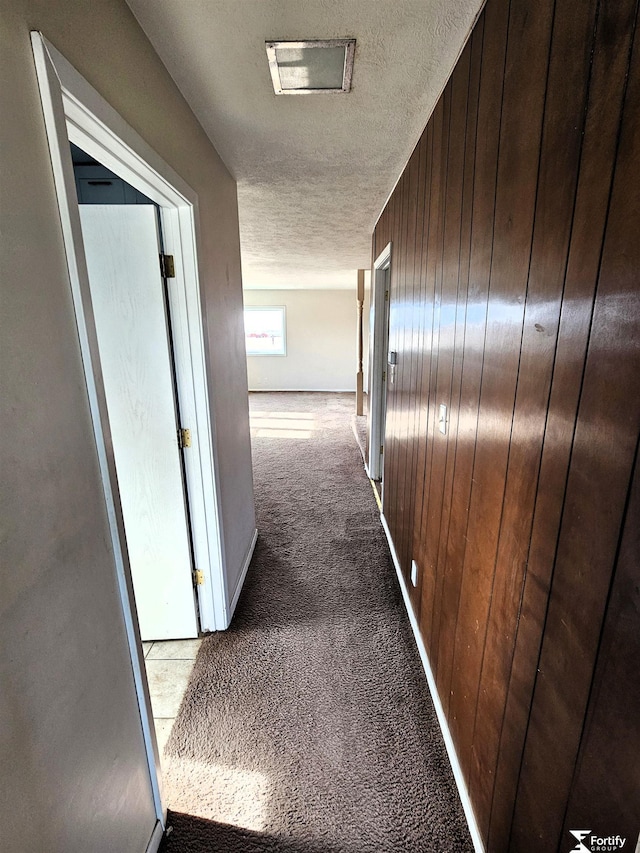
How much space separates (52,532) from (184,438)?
1.04 metres

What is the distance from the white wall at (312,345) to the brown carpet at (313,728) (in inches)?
255

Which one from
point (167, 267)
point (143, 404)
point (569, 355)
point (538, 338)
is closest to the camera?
point (569, 355)

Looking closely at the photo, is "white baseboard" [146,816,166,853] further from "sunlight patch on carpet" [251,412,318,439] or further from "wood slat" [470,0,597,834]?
"sunlight patch on carpet" [251,412,318,439]

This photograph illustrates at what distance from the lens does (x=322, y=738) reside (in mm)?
1464

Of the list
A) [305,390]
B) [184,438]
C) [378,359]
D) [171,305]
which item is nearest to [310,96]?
[171,305]

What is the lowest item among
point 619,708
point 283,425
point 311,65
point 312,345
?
point 283,425

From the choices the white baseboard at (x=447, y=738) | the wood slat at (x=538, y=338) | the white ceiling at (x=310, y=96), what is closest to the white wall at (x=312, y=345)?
the white ceiling at (x=310, y=96)

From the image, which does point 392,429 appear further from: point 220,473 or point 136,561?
point 136,561

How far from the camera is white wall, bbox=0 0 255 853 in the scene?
0.65 m

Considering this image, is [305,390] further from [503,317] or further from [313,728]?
[503,317]

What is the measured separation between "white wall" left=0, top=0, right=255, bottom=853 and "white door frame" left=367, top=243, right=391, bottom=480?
2503 mm

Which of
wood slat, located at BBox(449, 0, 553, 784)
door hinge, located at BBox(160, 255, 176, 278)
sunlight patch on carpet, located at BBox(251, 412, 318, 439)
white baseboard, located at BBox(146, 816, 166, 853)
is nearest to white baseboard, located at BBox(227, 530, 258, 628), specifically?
white baseboard, located at BBox(146, 816, 166, 853)

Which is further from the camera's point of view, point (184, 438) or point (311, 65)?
point (184, 438)

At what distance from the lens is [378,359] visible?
360 cm
